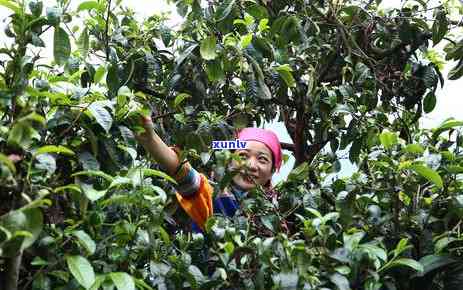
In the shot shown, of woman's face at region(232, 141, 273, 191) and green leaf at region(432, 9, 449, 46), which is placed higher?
green leaf at region(432, 9, 449, 46)

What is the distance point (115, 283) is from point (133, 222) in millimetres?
225

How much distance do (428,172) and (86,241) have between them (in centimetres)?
83

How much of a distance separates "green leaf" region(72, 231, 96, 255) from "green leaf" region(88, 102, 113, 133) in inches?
8.1

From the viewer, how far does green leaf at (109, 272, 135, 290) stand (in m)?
1.28

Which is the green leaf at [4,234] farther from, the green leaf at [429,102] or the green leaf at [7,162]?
the green leaf at [429,102]

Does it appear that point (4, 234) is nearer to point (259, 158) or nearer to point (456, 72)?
point (259, 158)

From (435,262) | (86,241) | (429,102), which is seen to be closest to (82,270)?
(86,241)

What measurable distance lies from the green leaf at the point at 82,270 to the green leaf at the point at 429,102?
157cm

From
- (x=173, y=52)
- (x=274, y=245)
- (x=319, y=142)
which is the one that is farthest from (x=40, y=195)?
(x=319, y=142)

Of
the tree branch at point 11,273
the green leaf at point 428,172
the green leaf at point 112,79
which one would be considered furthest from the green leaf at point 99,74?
the green leaf at point 428,172

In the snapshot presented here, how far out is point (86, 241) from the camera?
1271 mm

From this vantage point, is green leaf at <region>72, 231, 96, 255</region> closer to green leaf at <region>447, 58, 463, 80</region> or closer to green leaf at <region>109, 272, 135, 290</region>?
Answer: green leaf at <region>109, 272, 135, 290</region>

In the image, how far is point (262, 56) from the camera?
205 cm

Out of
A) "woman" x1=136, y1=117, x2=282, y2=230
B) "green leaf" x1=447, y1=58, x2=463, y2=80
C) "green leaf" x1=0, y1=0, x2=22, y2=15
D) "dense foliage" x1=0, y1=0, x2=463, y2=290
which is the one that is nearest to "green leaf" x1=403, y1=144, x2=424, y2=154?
"dense foliage" x1=0, y1=0, x2=463, y2=290
